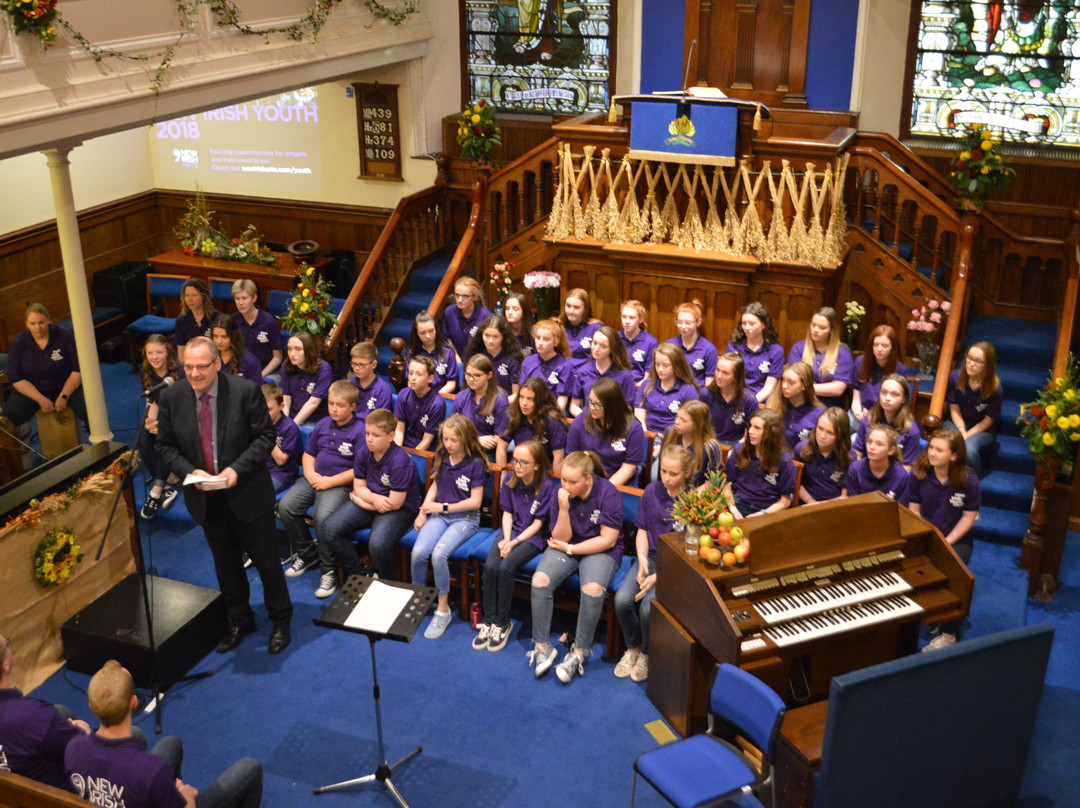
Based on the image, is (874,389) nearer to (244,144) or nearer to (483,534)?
(483,534)

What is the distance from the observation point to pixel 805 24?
9.51 m

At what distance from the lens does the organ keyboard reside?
507cm

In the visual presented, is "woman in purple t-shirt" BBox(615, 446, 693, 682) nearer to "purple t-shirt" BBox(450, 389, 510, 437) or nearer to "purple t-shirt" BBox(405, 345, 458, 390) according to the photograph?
"purple t-shirt" BBox(450, 389, 510, 437)

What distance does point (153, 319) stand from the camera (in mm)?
10266

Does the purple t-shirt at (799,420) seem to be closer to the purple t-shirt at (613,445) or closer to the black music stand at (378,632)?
the purple t-shirt at (613,445)

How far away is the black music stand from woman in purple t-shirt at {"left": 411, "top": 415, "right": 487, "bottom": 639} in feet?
3.73

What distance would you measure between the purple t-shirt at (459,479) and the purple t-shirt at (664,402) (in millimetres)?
1318

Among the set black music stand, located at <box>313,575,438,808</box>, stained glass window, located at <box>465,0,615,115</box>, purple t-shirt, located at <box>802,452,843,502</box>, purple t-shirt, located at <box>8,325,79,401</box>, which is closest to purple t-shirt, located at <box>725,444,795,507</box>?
purple t-shirt, located at <box>802,452,843,502</box>

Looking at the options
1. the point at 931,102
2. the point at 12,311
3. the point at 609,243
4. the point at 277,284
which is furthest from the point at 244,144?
the point at 931,102

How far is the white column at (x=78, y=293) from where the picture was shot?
7645mm

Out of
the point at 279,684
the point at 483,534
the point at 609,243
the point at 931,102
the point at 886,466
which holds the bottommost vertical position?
the point at 279,684

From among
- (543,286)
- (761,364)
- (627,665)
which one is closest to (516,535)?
(627,665)

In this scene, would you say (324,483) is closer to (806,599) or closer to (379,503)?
(379,503)

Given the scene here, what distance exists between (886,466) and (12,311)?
328 inches
